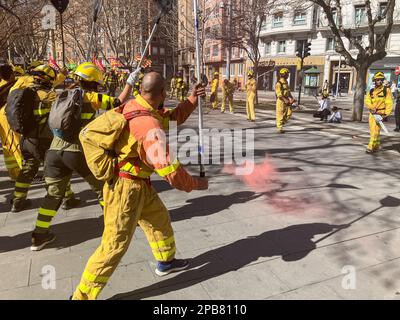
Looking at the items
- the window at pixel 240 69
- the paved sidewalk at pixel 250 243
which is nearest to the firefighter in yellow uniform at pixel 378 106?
the paved sidewalk at pixel 250 243

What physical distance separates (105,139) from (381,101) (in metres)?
7.73

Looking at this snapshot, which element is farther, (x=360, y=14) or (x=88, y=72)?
(x=360, y=14)

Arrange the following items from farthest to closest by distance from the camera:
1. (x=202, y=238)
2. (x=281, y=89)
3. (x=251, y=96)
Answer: (x=251, y=96) < (x=281, y=89) < (x=202, y=238)

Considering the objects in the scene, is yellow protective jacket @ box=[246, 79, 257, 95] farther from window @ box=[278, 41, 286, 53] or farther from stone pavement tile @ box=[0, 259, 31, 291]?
window @ box=[278, 41, 286, 53]

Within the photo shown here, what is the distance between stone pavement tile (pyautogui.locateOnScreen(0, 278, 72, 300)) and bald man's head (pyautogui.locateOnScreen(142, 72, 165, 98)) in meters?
1.82

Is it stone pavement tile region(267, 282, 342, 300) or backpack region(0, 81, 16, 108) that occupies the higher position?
backpack region(0, 81, 16, 108)

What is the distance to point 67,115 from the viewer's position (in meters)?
3.48

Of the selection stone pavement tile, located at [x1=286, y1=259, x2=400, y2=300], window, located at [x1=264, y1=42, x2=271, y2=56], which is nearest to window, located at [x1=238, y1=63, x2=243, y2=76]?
window, located at [x1=264, y1=42, x2=271, y2=56]

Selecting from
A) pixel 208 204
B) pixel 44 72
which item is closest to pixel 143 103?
pixel 44 72

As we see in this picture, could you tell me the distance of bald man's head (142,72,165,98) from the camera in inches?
100.0

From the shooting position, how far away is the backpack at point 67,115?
11.4 feet

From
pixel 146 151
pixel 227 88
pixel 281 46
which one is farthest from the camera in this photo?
pixel 281 46

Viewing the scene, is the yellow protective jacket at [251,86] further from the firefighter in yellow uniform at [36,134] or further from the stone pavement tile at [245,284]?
the stone pavement tile at [245,284]

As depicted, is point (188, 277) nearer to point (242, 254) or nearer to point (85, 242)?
point (242, 254)
